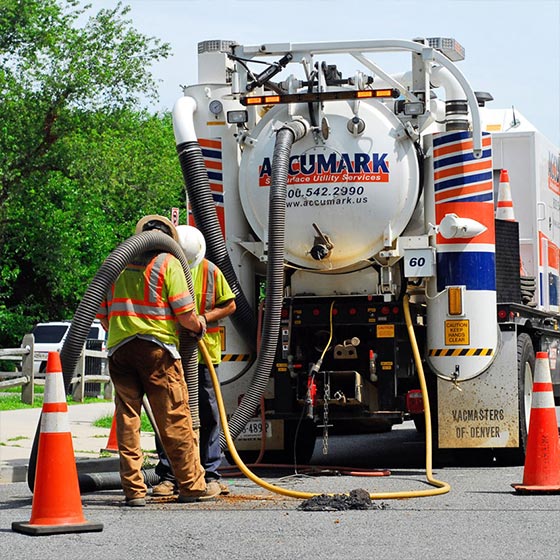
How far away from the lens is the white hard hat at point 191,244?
9.54 meters

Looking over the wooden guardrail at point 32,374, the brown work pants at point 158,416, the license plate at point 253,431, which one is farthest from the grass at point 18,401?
the brown work pants at point 158,416

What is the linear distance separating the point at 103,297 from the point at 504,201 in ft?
18.3

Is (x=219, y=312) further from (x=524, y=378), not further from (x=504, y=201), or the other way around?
(x=504, y=201)

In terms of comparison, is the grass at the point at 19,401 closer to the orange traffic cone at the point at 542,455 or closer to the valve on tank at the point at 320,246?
the valve on tank at the point at 320,246

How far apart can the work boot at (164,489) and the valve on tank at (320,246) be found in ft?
8.11

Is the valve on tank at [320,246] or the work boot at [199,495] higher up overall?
the valve on tank at [320,246]

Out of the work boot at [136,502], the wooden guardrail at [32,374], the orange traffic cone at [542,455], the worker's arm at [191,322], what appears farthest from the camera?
the wooden guardrail at [32,374]

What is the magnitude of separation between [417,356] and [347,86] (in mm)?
2269

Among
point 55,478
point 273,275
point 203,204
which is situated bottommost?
point 55,478

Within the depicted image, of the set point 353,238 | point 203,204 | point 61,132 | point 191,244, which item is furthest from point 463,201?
point 61,132

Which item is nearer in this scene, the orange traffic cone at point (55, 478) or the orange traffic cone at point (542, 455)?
the orange traffic cone at point (55, 478)

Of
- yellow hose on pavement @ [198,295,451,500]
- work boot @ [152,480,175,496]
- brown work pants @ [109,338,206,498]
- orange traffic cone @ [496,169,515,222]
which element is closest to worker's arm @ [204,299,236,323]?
yellow hose on pavement @ [198,295,451,500]

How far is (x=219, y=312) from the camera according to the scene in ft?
31.9

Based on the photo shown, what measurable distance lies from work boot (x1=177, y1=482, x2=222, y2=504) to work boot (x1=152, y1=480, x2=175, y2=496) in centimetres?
24
